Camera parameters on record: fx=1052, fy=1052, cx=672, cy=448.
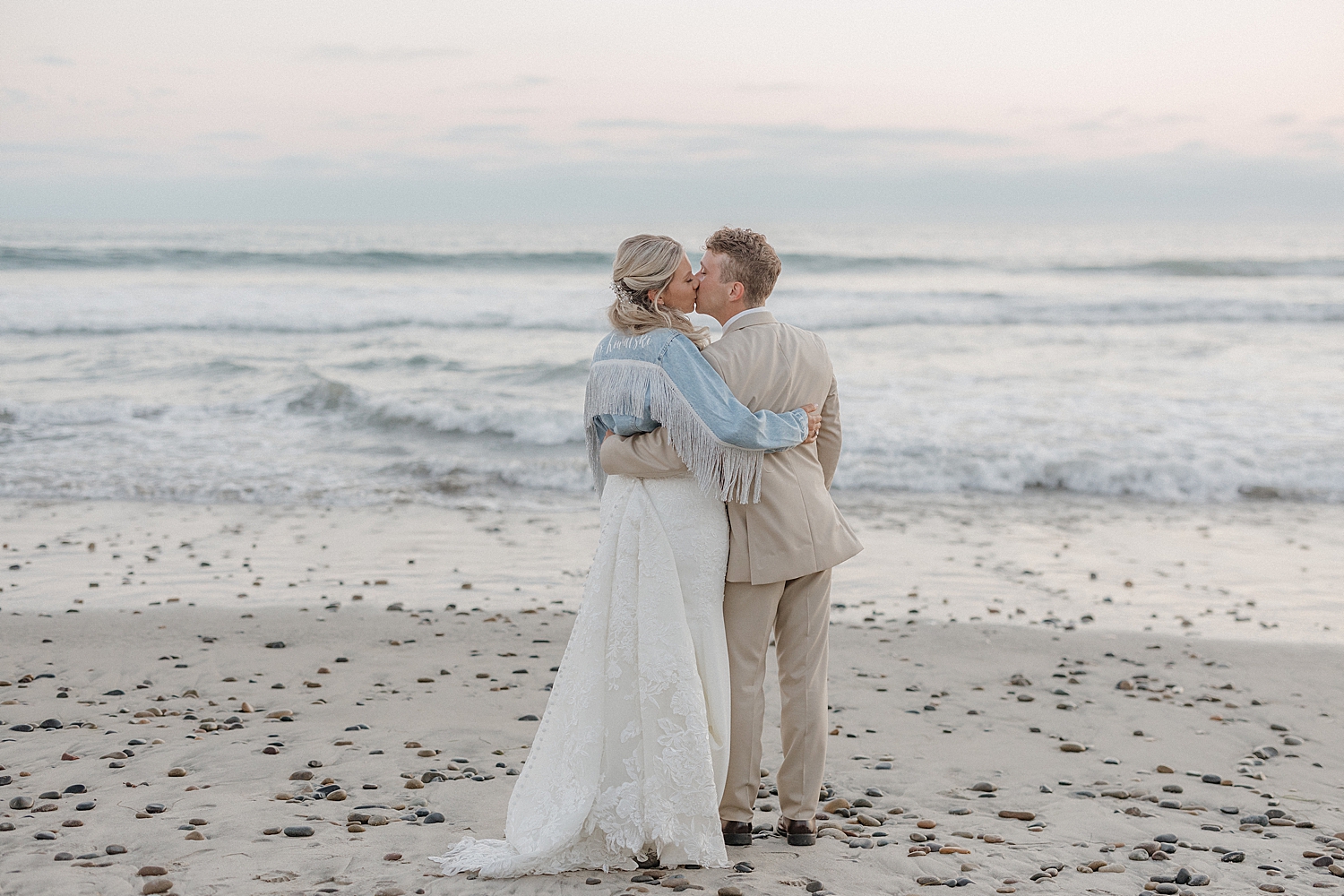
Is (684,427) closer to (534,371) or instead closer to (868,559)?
(868,559)

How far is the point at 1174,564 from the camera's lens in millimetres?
7336

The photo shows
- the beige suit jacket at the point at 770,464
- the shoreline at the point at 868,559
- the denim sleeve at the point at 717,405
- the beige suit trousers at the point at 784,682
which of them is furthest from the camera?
the shoreline at the point at 868,559

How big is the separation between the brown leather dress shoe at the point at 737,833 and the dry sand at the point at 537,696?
6 centimetres

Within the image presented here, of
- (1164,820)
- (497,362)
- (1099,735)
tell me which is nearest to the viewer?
(1164,820)

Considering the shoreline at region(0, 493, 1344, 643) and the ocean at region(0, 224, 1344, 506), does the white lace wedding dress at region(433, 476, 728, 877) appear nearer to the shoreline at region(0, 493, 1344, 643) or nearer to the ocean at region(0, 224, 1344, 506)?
the shoreline at region(0, 493, 1344, 643)

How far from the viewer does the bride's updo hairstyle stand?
299cm

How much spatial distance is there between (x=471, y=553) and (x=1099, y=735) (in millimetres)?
Answer: 4371

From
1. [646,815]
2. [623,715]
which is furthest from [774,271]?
[646,815]

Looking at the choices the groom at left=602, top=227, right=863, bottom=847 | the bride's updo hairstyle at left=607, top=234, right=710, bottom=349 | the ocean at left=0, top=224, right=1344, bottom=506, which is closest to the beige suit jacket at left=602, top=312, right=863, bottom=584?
the groom at left=602, top=227, right=863, bottom=847

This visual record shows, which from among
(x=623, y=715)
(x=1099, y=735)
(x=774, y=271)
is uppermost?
(x=774, y=271)

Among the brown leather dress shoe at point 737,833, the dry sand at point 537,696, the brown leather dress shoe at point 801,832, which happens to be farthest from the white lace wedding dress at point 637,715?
the brown leather dress shoe at point 801,832

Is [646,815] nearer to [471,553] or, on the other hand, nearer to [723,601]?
[723,601]

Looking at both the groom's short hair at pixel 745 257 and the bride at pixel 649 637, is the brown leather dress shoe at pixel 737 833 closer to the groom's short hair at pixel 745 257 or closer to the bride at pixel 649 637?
the bride at pixel 649 637

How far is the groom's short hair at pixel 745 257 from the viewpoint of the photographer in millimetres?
3072
